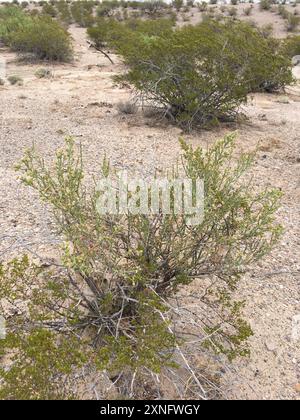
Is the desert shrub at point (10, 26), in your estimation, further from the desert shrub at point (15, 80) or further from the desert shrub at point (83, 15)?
the desert shrub at point (83, 15)

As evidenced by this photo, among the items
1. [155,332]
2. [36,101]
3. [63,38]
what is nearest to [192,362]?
[155,332]

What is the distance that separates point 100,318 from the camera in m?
2.59

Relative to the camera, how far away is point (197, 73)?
25.4ft

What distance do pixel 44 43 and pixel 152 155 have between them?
1057 cm

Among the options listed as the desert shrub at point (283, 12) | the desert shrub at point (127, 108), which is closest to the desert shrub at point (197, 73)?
the desert shrub at point (127, 108)

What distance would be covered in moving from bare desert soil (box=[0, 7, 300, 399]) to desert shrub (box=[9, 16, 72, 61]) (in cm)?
123

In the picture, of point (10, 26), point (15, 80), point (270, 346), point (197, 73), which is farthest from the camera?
point (10, 26)

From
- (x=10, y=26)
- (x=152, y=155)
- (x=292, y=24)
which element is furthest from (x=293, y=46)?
(x=10, y=26)

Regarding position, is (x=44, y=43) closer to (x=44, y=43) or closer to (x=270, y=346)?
(x=44, y=43)

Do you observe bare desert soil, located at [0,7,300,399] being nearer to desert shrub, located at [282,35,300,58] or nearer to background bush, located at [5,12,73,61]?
background bush, located at [5,12,73,61]

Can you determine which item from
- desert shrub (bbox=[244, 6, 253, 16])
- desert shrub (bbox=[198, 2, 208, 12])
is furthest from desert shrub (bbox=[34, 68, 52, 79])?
desert shrub (bbox=[198, 2, 208, 12])

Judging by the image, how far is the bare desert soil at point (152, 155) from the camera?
2887 mm

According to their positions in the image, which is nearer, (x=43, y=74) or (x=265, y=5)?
(x=43, y=74)

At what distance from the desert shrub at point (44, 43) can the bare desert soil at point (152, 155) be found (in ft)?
4.03
